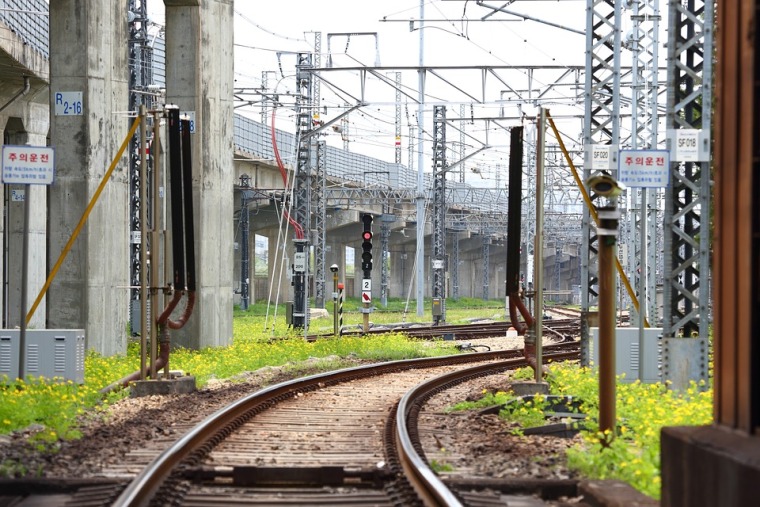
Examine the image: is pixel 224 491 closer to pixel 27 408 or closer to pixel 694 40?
pixel 27 408

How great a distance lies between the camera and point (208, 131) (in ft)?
81.6

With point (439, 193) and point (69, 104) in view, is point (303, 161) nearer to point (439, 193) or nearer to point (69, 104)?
point (439, 193)

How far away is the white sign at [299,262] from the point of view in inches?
1340

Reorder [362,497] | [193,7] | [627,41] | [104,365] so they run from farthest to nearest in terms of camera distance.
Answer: [627,41], [193,7], [104,365], [362,497]

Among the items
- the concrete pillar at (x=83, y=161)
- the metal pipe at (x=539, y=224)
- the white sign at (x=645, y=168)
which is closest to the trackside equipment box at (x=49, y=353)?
the concrete pillar at (x=83, y=161)

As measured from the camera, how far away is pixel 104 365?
18.9 metres

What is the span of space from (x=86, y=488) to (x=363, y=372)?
11967 millimetres

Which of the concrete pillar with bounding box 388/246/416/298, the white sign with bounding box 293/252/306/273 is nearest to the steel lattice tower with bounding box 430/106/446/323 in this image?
the white sign with bounding box 293/252/306/273

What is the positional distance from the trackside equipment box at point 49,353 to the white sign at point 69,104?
6.68m

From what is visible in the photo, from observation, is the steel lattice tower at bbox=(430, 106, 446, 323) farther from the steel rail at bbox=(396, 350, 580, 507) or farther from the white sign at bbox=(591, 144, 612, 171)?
the white sign at bbox=(591, 144, 612, 171)

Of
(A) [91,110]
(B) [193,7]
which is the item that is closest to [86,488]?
(A) [91,110]

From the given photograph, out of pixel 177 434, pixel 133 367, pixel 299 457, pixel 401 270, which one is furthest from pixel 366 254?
pixel 401 270

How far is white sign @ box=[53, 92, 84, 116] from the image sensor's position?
21.2 metres

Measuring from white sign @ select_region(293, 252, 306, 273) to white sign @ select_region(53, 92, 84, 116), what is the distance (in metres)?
13.5
